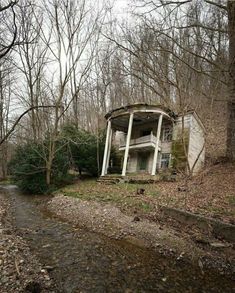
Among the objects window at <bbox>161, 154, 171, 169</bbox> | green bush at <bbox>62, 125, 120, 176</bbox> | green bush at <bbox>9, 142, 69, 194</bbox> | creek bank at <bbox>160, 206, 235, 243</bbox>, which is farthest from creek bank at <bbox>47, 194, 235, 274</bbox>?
window at <bbox>161, 154, 171, 169</bbox>

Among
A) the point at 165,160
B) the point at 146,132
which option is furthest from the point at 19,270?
the point at 146,132

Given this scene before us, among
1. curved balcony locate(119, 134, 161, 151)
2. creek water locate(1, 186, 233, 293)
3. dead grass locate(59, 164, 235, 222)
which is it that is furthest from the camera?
curved balcony locate(119, 134, 161, 151)

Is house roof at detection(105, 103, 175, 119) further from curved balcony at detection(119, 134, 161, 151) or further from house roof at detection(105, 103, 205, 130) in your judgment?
curved balcony at detection(119, 134, 161, 151)

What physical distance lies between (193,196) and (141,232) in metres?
4.06

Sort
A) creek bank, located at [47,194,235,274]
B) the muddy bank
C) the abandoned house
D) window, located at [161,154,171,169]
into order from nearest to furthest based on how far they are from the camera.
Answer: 1. the muddy bank
2. creek bank, located at [47,194,235,274]
3. the abandoned house
4. window, located at [161,154,171,169]

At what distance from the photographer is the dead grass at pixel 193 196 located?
8961 millimetres

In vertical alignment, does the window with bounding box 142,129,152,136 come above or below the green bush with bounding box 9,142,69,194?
above

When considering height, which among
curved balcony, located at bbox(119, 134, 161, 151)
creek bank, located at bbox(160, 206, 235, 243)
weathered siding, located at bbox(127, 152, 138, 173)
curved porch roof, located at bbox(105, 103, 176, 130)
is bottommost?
creek bank, located at bbox(160, 206, 235, 243)

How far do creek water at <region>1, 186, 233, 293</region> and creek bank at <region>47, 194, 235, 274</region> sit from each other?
373 mm

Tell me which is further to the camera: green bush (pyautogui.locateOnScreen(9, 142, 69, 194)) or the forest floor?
green bush (pyautogui.locateOnScreen(9, 142, 69, 194))

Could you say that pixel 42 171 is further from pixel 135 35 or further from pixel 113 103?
pixel 113 103

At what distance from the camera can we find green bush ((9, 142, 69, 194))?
16.4m

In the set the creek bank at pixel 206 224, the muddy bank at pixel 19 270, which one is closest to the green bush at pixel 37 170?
the muddy bank at pixel 19 270

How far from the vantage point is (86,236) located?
25.5 ft
